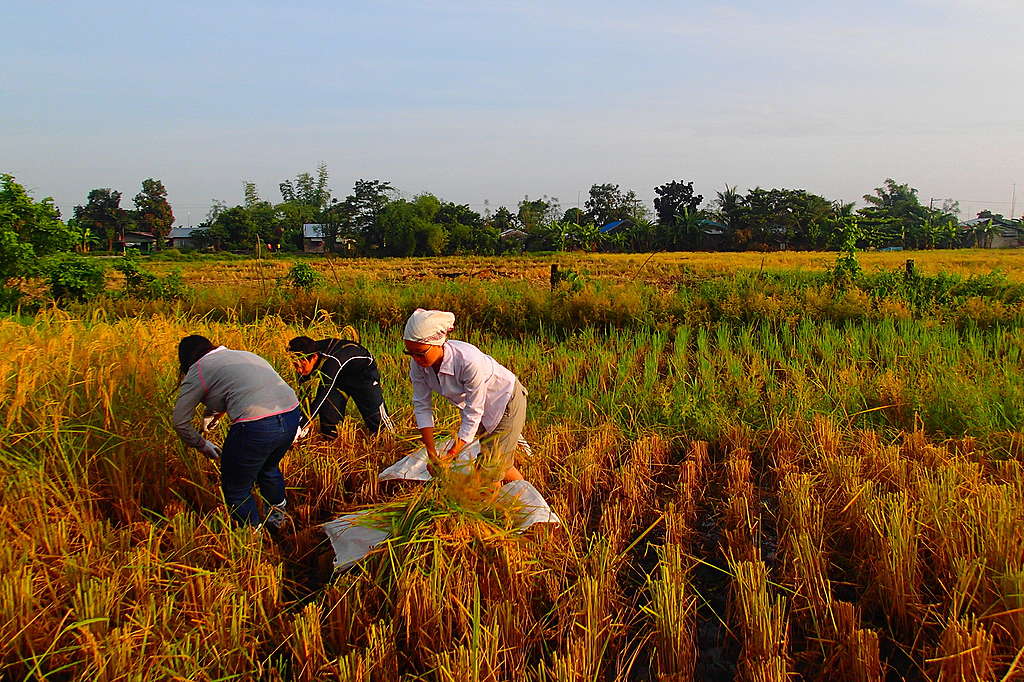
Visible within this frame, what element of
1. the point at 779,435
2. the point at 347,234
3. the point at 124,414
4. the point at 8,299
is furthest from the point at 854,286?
the point at 347,234

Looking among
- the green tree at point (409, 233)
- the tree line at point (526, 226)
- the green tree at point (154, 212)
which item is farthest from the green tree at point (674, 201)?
the green tree at point (154, 212)

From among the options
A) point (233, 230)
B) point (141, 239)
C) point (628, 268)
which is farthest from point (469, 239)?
point (141, 239)

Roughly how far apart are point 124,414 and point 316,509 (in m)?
1.10

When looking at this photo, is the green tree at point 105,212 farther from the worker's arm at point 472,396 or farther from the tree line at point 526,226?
the worker's arm at point 472,396

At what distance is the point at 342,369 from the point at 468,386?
4.84ft

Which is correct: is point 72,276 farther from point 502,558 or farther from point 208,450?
point 502,558

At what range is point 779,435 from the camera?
4.36 m

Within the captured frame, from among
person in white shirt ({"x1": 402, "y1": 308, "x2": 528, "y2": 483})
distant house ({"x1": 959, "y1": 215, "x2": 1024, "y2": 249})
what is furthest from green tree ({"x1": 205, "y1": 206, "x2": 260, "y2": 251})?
distant house ({"x1": 959, "y1": 215, "x2": 1024, "y2": 249})

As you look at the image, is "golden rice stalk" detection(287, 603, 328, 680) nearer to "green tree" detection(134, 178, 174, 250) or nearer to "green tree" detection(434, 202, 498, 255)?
"green tree" detection(434, 202, 498, 255)

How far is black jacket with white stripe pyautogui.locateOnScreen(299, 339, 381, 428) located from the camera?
13.8 feet

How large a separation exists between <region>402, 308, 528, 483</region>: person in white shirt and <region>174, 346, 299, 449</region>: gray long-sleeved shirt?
72cm

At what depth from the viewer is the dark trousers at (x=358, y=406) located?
4297 millimetres

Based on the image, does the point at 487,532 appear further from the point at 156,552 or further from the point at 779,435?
the point at 779,435

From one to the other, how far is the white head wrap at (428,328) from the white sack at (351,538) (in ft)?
2.68
